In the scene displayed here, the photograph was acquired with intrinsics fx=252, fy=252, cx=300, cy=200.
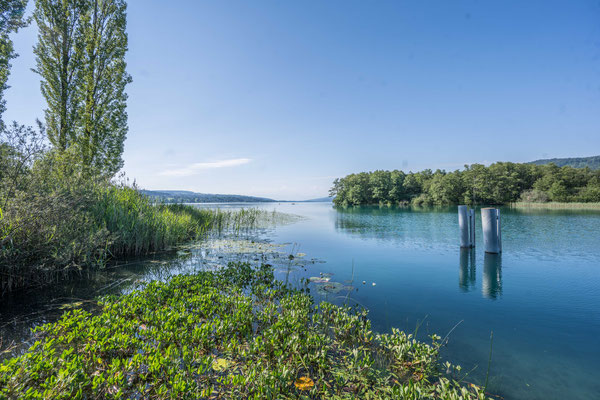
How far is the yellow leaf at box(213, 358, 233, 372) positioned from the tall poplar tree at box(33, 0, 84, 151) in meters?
16.4

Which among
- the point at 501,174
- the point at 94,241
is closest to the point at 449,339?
the point at 94,241

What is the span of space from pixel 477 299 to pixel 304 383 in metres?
5.26

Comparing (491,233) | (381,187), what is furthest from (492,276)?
(381,187)

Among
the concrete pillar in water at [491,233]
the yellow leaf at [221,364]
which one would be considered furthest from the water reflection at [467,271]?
the yellow leaf at [221,364]

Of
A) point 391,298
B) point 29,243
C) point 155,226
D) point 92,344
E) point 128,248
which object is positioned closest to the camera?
point 92,344

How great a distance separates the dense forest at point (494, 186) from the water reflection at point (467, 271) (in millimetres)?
57031

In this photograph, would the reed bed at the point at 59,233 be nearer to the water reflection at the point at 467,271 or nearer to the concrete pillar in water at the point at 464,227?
the water reflection at the point at 467,271

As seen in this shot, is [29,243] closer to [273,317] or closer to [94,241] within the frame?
[94,241]

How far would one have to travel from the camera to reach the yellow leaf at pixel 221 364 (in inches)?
110

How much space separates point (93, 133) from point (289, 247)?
1421 centimetres

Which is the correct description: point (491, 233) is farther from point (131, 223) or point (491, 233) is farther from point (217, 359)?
point (131, 223)

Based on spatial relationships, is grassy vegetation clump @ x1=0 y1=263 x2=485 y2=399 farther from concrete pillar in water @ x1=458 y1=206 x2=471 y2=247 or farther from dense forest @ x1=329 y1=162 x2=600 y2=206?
dense forest @ x1=329 y1=162 x2=600 y2=206

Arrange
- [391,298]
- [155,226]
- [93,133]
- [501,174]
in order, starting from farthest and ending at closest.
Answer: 1. [501,174]
2. [93,133]
3. [155,226]
4. [391,298]

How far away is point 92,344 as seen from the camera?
2.79 metres
